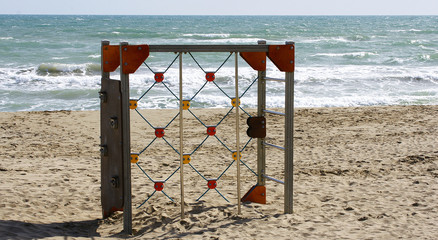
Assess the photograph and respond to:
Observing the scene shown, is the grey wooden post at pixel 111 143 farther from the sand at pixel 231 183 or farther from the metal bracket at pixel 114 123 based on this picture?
the sand at pixel 231 183

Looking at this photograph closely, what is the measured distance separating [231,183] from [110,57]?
98.9 inches

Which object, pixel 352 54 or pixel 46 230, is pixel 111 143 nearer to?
pixel 46 230

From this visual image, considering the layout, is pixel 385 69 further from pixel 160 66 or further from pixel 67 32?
pixel 67 32

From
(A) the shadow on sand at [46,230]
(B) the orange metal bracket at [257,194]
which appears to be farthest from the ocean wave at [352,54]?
(A) the shadow on sand at [46,230]

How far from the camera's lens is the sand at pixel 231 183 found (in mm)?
4910

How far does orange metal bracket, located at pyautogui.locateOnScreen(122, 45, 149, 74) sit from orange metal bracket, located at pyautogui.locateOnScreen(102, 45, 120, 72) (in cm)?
32

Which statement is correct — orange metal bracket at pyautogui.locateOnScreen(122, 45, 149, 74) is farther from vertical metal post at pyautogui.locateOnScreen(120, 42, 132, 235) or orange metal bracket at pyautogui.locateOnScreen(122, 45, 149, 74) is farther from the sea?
the sea

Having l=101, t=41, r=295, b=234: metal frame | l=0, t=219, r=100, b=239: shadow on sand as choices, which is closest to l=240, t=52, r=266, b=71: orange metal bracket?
l=101, t=41, r=295, b=234: metal frame

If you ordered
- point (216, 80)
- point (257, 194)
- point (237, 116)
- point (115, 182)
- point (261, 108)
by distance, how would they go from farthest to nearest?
point (216, 80) < point (257, 194) < point (261, 108) < point (237, 116) < point (115, 182)

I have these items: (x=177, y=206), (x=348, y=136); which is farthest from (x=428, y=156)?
(x=177, y=206)

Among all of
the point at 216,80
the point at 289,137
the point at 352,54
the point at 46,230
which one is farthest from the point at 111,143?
the point at 352,54

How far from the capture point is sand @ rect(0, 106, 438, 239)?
491 cm

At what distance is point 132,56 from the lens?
179 inches

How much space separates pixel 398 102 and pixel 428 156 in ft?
21.6
